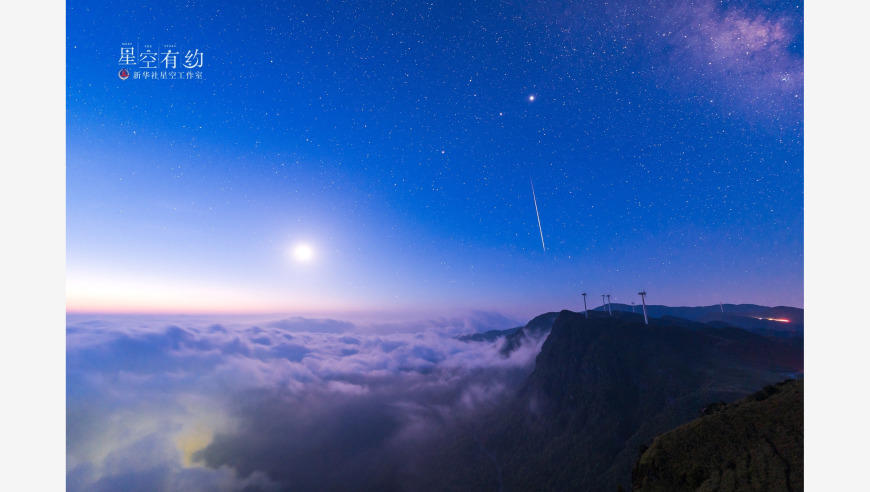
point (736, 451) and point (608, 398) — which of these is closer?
point (736, 451)

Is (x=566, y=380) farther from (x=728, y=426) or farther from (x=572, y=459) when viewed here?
(x=728, y=426)

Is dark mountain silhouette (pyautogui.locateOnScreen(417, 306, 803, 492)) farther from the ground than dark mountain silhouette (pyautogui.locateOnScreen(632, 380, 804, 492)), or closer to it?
closer to it

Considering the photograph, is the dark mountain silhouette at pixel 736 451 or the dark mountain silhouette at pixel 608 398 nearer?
the dark mountain silhouette at pixel 736 451

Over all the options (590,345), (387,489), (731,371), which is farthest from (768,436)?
(387,489)

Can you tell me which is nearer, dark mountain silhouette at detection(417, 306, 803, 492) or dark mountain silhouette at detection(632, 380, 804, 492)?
dark mountain silhouette at detection(632, 380, 804, 492)

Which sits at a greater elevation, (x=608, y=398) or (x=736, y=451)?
(x=736, y=451)
